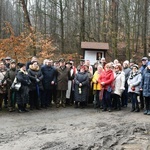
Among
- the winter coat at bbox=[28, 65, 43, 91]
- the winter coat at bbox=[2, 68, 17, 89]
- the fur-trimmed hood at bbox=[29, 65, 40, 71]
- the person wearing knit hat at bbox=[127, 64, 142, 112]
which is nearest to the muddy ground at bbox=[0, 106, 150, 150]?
the person wearing knit hat at bbox=[127, 64, 142, 112]

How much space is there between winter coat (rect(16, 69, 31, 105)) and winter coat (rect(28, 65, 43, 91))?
16.4 inches

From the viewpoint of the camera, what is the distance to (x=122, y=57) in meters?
30.6

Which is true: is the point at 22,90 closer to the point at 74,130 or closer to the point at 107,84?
the point at 74,130

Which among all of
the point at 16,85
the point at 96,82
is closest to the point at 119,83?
the point at 96,82

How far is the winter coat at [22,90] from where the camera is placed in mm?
9430

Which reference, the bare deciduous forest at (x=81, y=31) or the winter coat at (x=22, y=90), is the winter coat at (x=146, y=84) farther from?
the bare deciduous forest at (x=81, y=31)

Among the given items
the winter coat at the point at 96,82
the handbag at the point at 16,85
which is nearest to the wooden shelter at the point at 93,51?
the winter coat at the point at 96,82

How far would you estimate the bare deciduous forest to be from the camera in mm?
17908

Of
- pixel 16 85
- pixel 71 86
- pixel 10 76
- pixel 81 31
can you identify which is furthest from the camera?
pixel 81 31

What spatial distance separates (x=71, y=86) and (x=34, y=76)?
6.13 ft

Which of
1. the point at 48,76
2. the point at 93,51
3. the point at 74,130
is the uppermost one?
the point at 93,51

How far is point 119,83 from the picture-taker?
10.4m

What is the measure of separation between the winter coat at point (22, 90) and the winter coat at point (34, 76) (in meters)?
0.42

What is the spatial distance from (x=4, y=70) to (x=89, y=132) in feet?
14.6
